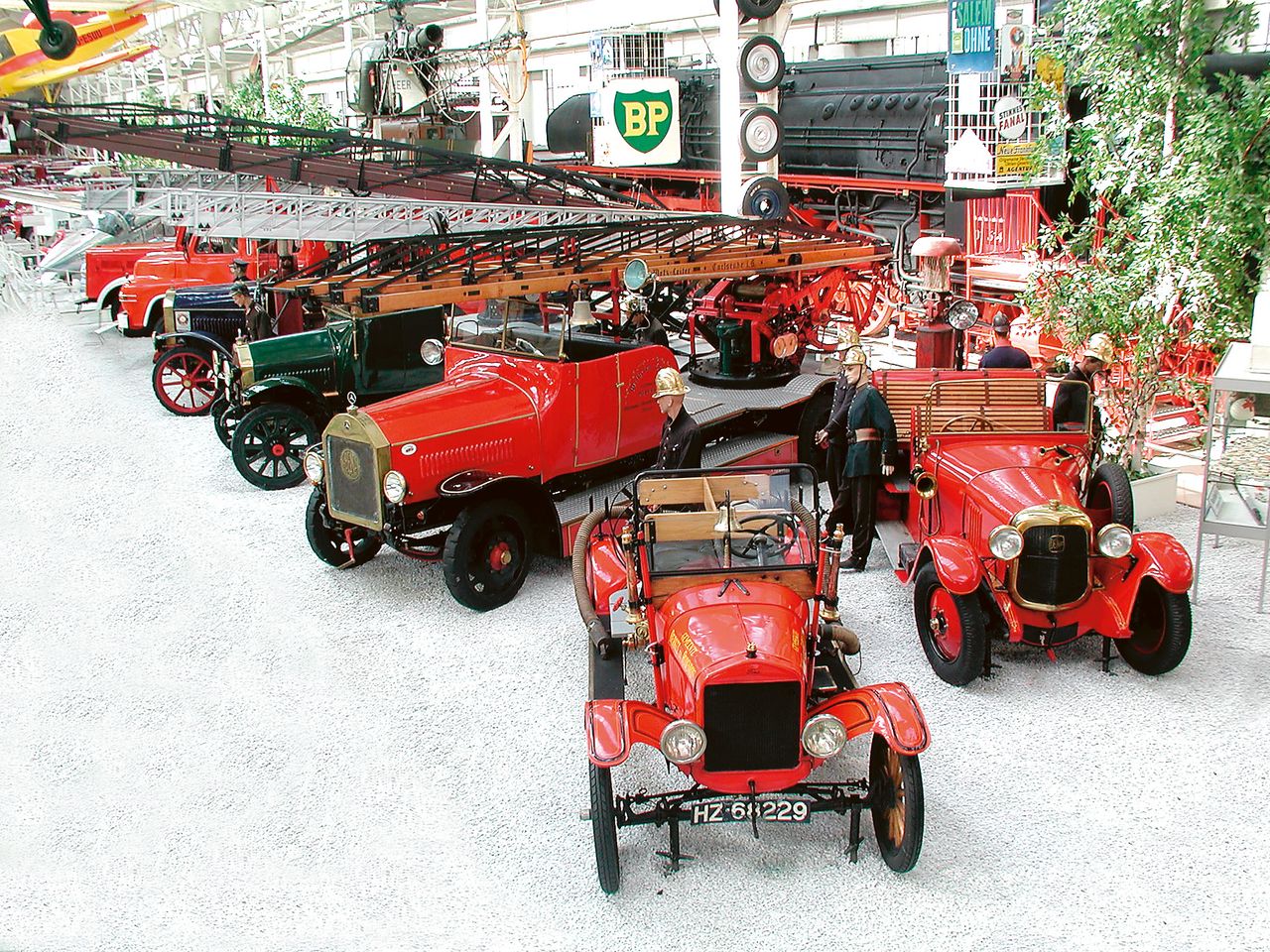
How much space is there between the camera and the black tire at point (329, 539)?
783 centimetres

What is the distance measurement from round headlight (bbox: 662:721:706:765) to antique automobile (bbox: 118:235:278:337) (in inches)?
482

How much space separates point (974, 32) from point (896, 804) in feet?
27.5

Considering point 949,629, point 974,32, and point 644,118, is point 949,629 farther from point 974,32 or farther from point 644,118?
point 644,118

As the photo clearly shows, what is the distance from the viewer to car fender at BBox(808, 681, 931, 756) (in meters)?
4.21

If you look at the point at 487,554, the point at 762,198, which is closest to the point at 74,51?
the point at 762,198

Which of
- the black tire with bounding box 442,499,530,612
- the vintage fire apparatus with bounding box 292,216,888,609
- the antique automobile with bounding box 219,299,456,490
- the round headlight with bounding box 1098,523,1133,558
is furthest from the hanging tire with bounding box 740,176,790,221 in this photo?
the round headlight with bounding box 1098,523,1133,558

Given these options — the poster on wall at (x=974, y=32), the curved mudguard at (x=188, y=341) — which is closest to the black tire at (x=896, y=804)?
the poster on wall at (x=974, y=32)

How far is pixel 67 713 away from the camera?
6.02 meters

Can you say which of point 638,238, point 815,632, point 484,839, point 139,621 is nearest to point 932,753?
point 815,632

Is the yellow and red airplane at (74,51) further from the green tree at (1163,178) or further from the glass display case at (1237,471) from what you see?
the glass display case at (1237,471)

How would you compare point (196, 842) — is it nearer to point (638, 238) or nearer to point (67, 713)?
point (67, 713)

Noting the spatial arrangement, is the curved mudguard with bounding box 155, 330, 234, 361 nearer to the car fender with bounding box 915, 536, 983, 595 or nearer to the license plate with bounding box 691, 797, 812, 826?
the car fender with bounding box 915, 536, 983, 595

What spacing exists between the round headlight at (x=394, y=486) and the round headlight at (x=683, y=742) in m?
3.24

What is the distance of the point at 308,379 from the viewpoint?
10.2m
